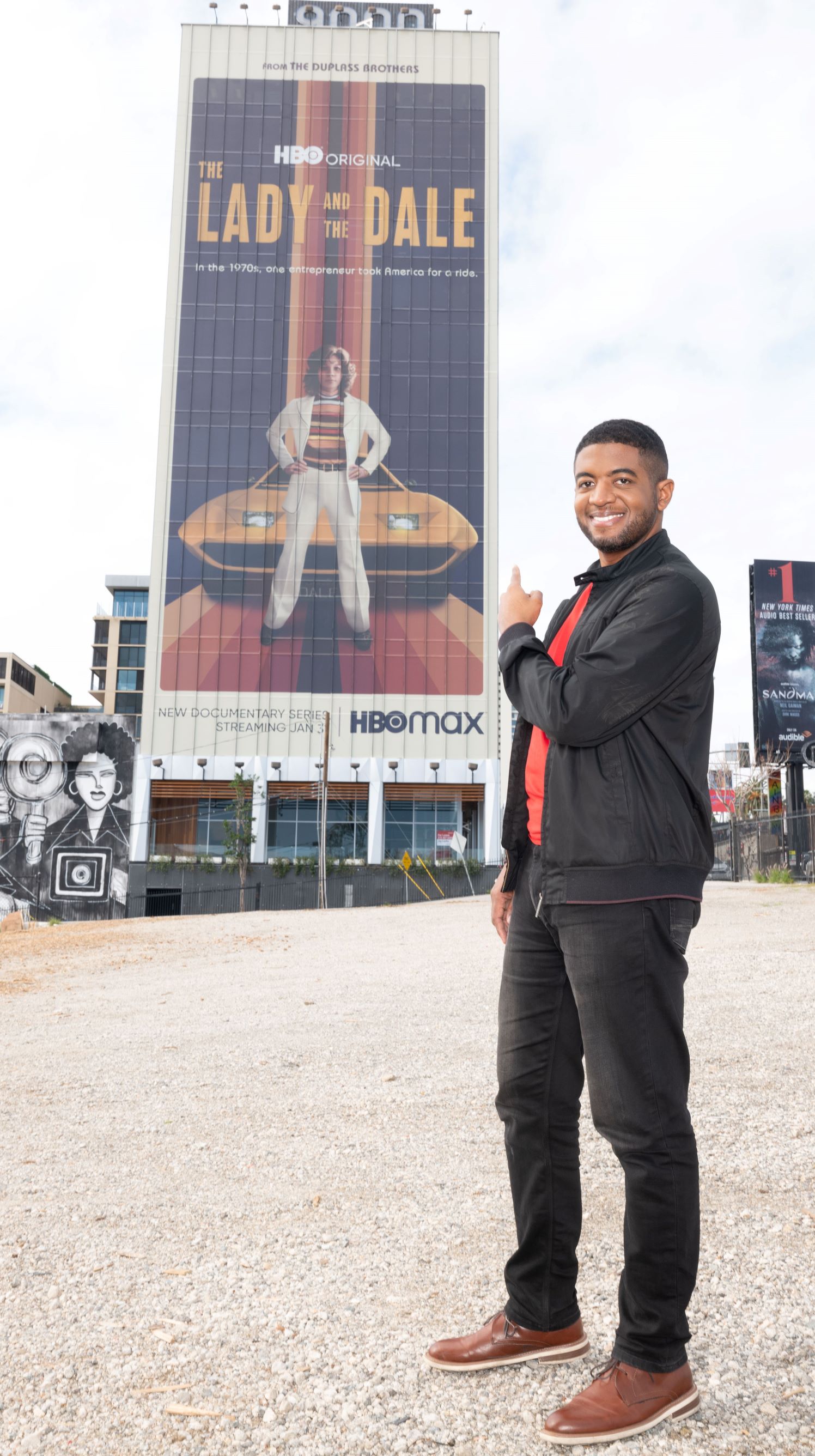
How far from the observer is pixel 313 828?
54.4 m

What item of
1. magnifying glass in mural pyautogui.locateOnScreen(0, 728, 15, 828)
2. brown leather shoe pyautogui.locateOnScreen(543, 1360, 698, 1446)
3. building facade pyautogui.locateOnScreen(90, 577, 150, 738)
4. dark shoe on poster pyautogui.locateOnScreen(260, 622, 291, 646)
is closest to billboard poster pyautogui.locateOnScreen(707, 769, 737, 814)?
dark shoe on poster pyautogui.locateOnScreen(260, 622, 291, 646)

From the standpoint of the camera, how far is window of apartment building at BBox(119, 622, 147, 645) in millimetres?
98188

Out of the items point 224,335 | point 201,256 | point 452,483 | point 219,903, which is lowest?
point 219,903

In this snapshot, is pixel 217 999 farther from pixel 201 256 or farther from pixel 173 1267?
pixel 201 256

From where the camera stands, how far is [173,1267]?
9.40 ft

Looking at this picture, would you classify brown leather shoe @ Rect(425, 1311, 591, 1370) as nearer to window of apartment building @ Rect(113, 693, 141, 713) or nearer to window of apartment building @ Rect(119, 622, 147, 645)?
window of apartment building @ Rect(119, 622, 147, 645)

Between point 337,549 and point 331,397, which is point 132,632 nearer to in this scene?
point 331,397

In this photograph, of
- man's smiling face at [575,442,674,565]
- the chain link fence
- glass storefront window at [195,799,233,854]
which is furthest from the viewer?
glass storefront window at [195,799,233,854]

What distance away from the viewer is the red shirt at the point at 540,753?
94.7 inches

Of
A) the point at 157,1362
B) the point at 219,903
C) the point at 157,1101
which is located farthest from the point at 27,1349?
the point at 219,903

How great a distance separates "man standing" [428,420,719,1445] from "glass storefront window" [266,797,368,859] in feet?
169

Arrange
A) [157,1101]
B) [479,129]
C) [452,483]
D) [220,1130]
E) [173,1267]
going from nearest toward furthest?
[173,1267] → [220,1130] → [157,1101] → [452,483] → [479,129]

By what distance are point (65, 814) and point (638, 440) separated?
147 feet

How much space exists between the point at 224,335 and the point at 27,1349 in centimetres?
6340
